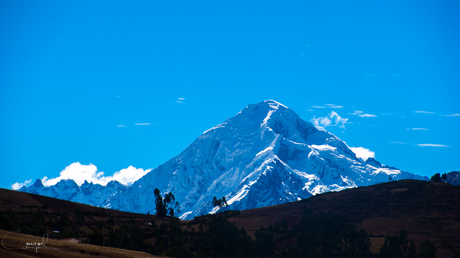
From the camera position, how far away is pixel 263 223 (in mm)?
178750

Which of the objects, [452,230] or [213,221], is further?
[213,221]

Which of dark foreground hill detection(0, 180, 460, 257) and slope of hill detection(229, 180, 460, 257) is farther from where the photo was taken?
slope of hill detection(229, 180, 460, 257)

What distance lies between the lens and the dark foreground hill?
126000mm

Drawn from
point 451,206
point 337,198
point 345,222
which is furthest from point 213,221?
point 451,206

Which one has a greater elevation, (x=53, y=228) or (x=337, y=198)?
(x=337, y=198)

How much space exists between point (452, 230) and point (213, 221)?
84.3 meters

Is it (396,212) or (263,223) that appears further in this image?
(263,223)

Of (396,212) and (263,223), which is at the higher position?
(263,223)

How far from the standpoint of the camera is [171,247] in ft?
419

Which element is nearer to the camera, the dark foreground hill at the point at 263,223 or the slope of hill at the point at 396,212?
the dark foreground hill at the point at 263,223

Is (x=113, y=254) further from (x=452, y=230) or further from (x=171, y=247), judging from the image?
(x=452, y=230)

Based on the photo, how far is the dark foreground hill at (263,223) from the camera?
413 ft

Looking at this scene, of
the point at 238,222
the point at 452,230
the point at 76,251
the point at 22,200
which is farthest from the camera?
the point at 238,222

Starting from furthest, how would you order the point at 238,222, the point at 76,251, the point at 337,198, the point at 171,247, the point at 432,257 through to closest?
1. the point at 337,198
2. the point at 238,222
3. the point at 171,247
4. the point at 432,257
5. the point at 76,251
